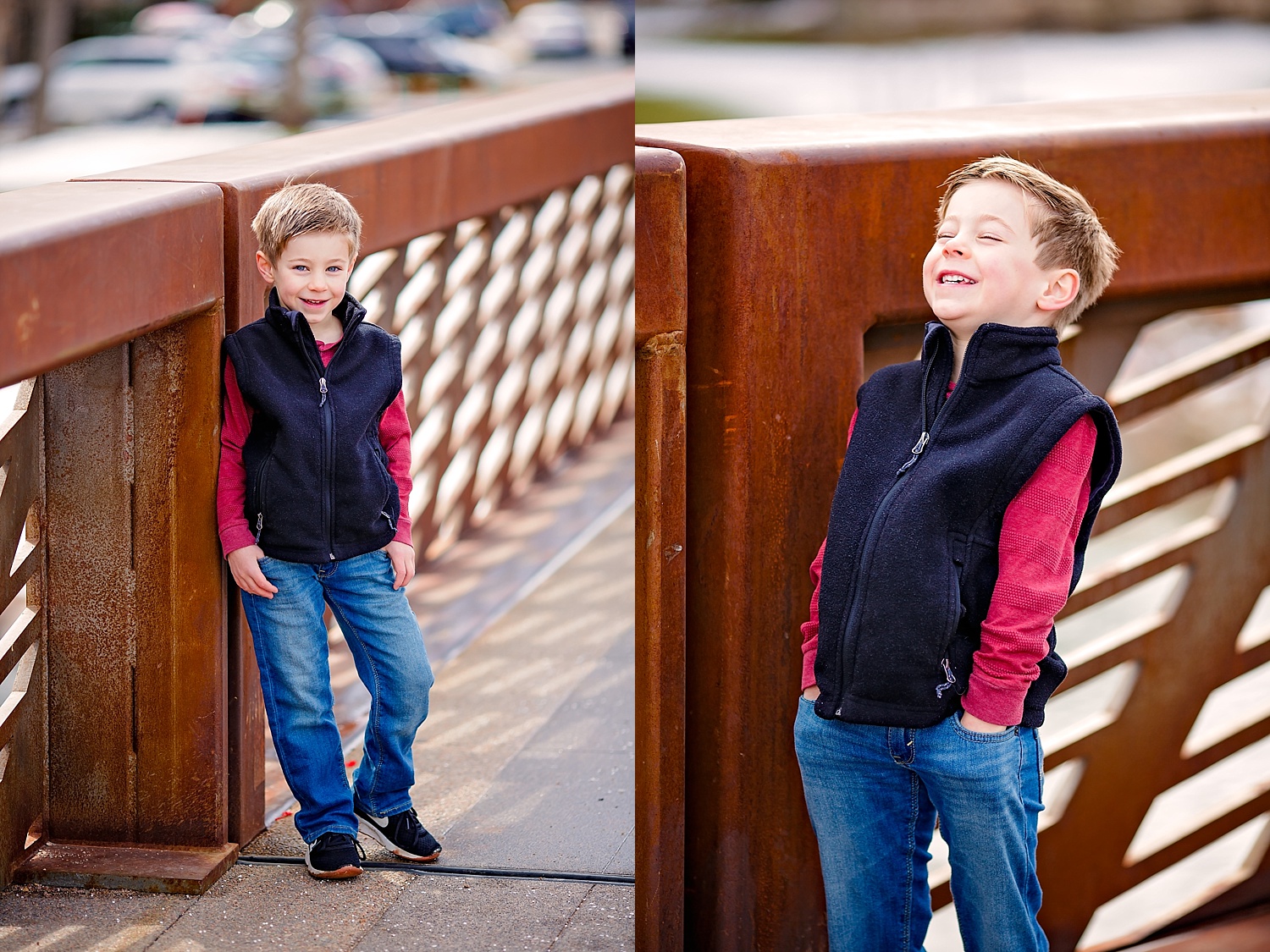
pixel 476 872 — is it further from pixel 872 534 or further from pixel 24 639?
pixel 872 534

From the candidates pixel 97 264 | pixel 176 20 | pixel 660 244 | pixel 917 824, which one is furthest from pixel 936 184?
pixel 176 20

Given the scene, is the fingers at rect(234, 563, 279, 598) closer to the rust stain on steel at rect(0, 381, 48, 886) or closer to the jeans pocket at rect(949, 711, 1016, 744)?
the rust stain on steel at rect(0, 381, 48, 886)

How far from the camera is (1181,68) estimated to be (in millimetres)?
26562

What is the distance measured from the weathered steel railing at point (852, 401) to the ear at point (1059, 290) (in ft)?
0.96

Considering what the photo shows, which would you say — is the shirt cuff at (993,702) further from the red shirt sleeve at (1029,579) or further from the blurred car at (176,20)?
the blurred car at (176,20)

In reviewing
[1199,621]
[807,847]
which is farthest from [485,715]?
[1199,621]

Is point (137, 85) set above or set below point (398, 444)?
above

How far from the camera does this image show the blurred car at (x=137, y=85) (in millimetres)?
23266

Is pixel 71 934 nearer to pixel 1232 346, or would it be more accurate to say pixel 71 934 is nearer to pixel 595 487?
pixel 1232 346

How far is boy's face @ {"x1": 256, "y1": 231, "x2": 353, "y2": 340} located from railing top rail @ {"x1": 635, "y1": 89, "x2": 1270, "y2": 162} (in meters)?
0.53

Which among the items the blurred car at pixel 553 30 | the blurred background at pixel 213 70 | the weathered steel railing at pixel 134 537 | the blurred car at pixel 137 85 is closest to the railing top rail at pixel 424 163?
the weathered steel railing at pixel 134 537

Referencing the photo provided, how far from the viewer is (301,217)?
7.55 feet

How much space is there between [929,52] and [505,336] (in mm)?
30178

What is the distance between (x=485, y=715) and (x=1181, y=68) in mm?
26592
